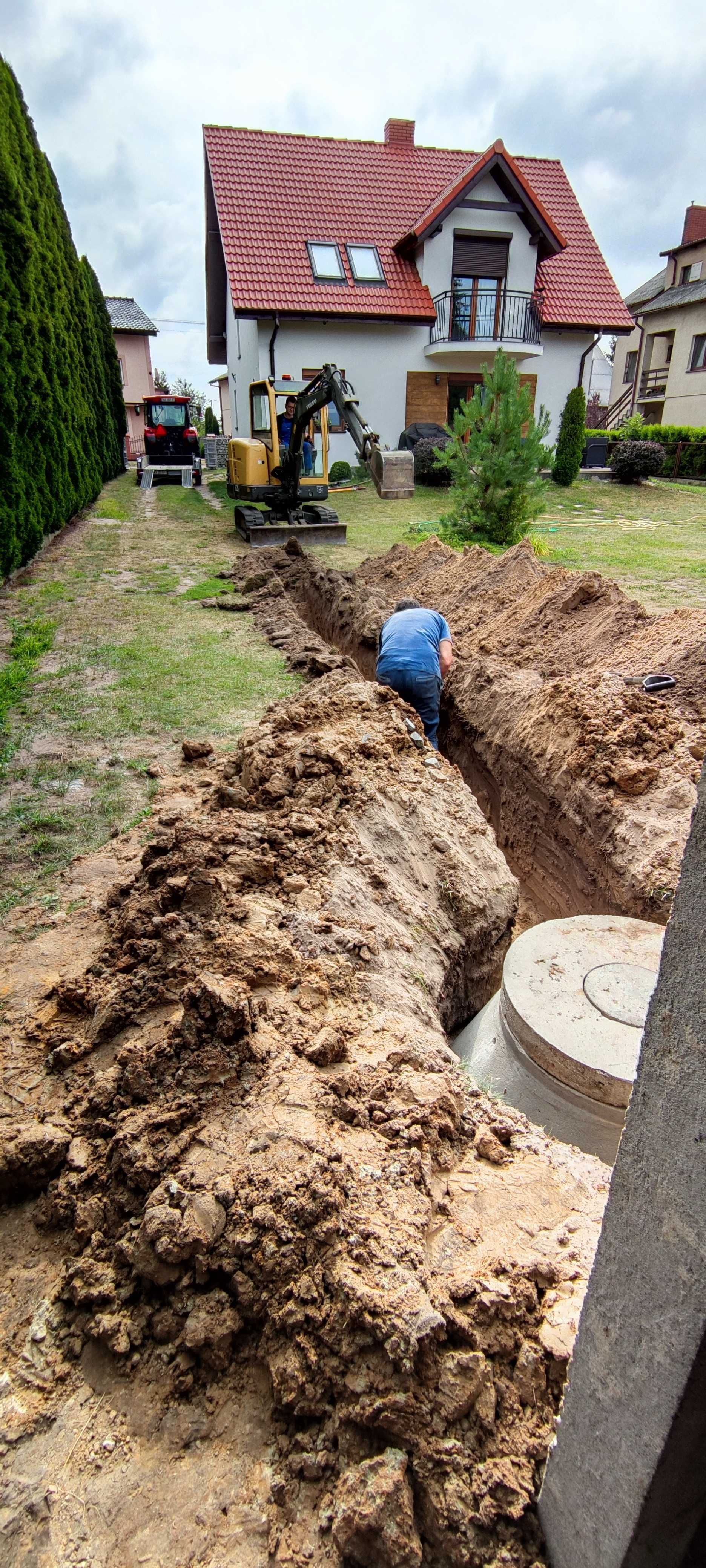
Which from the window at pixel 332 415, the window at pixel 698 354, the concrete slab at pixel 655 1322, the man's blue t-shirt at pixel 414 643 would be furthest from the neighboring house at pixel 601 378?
the concrete slab at pixel 655 1322

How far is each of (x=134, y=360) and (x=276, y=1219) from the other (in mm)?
47252

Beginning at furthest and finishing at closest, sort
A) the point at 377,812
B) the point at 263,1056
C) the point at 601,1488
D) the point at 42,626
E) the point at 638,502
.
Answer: the point at 638,502 → the point at 42,626 → the point at 377,812 → the point at 263,1056 → the point at 601,1488

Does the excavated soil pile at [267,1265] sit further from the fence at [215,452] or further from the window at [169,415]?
the fence at [215,452]

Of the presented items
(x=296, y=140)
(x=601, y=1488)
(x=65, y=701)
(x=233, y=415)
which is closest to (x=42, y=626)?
(x=65, y=701)

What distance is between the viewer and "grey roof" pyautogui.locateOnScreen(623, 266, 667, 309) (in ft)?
120

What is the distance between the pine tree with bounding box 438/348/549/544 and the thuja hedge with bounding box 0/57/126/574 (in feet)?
20.9

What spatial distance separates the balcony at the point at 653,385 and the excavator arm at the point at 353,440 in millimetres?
23666

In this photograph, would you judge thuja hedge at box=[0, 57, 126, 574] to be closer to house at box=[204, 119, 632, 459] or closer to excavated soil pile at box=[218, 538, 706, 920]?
house at box=[204, 119, 632, 459]

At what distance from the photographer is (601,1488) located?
150 cm

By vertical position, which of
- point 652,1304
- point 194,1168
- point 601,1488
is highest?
point 652,1304

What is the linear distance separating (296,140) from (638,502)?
15.1m

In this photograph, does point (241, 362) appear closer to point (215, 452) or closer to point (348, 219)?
point (348, 219)

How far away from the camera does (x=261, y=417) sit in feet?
51.2

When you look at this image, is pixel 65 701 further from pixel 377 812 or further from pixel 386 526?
pixel 386 526
